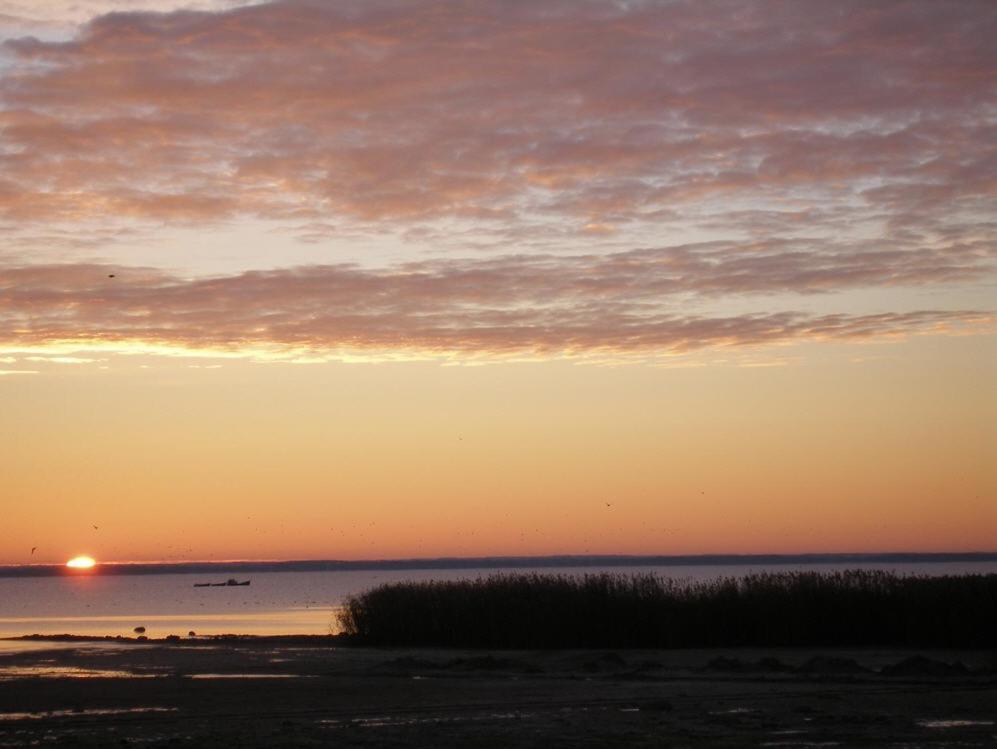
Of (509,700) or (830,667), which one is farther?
(830,667)

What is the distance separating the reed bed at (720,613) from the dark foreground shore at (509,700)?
197cm

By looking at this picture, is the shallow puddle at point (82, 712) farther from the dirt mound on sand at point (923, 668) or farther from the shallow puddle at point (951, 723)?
the dirt mound on sand at point (923, 668)

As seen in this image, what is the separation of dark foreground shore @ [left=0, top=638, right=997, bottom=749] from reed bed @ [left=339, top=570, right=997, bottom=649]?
1974 mm

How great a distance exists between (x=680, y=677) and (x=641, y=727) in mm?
10255

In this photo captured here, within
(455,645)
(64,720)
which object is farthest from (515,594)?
(64,720)

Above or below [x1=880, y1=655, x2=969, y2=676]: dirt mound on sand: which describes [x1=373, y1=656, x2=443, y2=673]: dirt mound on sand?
above

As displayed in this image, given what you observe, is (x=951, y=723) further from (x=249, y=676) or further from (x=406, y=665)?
(x=249, y=676)

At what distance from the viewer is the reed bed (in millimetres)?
38031

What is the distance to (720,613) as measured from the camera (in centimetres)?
4012

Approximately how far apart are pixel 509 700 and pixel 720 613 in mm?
16727

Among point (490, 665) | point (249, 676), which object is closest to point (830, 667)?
point (490, 665)

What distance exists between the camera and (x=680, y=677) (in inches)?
1179

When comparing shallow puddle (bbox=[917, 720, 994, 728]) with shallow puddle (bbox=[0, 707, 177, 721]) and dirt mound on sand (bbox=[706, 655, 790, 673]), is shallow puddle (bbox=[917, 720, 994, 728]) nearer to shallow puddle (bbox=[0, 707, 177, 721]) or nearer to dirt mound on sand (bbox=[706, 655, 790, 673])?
dirt mound on sand (bbox=[706, 655, 790, 673])

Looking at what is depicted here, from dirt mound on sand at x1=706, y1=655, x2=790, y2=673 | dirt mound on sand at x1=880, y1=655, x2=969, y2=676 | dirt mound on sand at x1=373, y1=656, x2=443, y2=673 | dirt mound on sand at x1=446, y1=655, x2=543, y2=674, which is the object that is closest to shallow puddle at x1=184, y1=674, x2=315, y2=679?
dirt mound on sand at x1=373, y1=656, x2=443, y2=673
